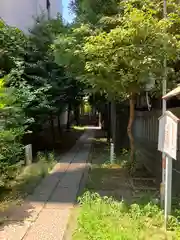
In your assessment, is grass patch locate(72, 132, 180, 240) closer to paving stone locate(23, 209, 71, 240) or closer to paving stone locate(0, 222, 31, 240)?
paving stone locate(23, 209, 71, 240)

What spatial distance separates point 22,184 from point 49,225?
10.00ft

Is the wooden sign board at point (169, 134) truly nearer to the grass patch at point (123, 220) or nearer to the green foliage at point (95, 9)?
the grass patch at point (123, 220)

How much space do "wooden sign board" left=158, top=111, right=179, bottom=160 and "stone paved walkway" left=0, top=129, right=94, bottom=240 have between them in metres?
2.13

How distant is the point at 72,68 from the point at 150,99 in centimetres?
322

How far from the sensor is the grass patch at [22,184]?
261 inches

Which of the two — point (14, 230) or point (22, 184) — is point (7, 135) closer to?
point (22, 184)

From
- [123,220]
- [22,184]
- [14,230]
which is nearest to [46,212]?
[14,230]

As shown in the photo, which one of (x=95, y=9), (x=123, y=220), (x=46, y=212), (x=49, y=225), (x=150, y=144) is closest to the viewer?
(x=123, y=220)

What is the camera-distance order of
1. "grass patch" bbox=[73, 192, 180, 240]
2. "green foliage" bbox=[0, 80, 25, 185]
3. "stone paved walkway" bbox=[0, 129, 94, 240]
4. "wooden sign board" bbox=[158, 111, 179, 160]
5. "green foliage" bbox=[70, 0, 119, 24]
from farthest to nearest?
"green foliage" bbox=[70, 0, 119, 24] < "green foliage" bbox=[0, 80, 25, 185] < "stone paved walkway" bbox=[0, 129, 94, 240] < "wooden sign board" bbox=[158, 111, 179, 160] < "grass patch" bbox=[73, 192, 180, 240]

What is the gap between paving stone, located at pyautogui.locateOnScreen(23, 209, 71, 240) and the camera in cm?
475

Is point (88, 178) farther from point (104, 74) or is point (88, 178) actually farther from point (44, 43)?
point (44, 43)

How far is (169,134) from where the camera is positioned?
4.87m

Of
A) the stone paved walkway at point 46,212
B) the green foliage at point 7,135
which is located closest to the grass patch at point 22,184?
the stone paved walkway at point 46,212

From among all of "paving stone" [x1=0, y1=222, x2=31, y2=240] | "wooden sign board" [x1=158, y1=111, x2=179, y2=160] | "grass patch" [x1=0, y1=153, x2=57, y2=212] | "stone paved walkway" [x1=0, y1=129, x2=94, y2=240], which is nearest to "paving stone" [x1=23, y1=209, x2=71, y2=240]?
"stone paved walkway" [x1=0, y1=129, x2=94, y2=240]
